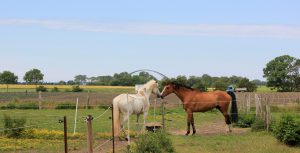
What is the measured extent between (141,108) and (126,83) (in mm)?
933

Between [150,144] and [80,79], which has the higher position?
[80,79]

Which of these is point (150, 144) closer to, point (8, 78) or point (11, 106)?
point (11, 106)

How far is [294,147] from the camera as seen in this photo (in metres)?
12.3

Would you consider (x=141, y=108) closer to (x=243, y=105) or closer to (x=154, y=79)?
(x=154, y=79)

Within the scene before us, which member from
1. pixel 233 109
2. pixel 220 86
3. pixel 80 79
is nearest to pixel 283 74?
pixel 220 86

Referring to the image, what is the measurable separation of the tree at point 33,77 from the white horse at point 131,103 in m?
68.4

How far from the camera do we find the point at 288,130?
1242cm

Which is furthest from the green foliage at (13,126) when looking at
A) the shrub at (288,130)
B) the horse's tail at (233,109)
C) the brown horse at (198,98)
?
the horse's tail at (233,109)

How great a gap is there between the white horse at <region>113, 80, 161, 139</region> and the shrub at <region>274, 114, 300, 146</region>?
402 cm

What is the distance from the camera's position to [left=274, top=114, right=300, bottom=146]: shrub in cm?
1235

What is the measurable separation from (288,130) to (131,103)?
184 inches

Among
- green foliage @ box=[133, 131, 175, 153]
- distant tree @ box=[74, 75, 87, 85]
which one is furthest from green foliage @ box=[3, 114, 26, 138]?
distant tree @ box=[74, 75, 87, 85]

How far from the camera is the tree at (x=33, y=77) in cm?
8119

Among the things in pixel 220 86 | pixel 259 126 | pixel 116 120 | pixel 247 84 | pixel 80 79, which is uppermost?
pixel 80 79
